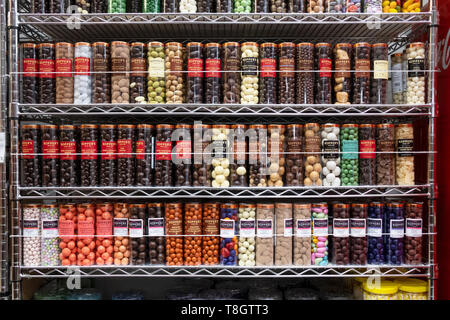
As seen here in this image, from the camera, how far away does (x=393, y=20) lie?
1867 millimetres

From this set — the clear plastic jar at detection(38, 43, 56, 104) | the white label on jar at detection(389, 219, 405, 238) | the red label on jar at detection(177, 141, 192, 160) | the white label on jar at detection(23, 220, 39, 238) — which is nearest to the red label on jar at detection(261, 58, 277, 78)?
the red label on jar at detection(177, 141, 192, 160)

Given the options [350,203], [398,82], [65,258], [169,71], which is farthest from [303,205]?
[65,258]

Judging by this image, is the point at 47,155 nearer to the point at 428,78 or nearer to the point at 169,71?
the point at 169,71

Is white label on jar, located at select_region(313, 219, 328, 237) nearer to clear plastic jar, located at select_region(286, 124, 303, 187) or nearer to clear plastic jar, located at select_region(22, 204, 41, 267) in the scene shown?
clear plastic jar, located at select_region(286, 124, 303, 187)

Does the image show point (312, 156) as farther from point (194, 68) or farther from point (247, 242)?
point (194, 68)

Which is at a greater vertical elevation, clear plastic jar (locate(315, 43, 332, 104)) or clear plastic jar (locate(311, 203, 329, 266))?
clear plastic jar (locate(315, 43, 332, 104))

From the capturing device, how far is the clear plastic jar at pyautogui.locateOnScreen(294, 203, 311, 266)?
6.02ft

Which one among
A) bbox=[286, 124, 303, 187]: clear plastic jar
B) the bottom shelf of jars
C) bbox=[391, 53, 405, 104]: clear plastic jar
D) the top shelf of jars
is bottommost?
the bottom shelf of jars

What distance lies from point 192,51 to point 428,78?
1.30m

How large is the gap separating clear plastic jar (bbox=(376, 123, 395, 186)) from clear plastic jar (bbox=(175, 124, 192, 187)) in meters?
1.05

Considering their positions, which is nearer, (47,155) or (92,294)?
(47,155)

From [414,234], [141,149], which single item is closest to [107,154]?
[141,149]

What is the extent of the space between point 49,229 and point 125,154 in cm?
59

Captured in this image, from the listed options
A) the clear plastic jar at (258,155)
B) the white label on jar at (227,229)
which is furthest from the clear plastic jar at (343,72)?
the white label on jar at (227,229)
